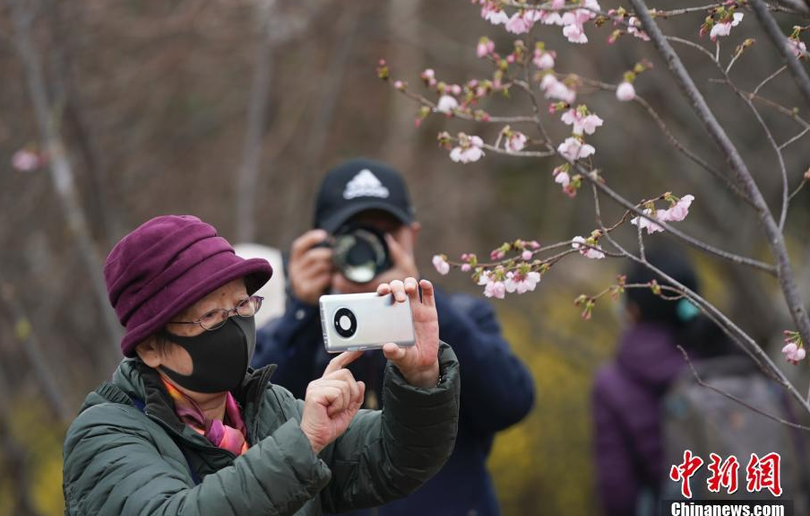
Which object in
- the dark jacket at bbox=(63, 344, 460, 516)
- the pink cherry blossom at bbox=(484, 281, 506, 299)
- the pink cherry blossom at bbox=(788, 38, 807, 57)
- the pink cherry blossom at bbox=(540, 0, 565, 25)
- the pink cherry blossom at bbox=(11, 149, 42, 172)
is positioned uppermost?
the pink cherry blossom at bbox=(11, 149, 42, 172)

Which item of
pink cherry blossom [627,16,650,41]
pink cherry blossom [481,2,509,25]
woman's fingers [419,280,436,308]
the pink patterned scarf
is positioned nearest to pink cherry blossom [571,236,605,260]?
woman's fingers [419,280,436,308]

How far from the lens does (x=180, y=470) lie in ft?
6.33

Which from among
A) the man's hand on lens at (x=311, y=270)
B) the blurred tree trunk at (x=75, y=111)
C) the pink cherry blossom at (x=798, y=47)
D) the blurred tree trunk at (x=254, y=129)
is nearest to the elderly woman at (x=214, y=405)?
the pink cherry blossom at (x=798, y=47)

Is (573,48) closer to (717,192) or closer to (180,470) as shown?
(717,192)

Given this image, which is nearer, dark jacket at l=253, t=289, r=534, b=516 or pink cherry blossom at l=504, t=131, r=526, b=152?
pink cherry blossom at l=504, t=131, r=526, b=152

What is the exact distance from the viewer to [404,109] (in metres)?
9.71

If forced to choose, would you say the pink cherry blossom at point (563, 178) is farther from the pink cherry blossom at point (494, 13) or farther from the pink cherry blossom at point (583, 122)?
the pink cherry blossom at point (494, 13)

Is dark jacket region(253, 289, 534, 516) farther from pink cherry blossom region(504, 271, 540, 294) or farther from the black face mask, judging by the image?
the black face mask

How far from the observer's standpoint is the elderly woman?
1839 mm

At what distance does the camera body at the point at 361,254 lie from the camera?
3064mm

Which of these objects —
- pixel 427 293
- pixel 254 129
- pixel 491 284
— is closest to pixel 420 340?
pixel 427 293

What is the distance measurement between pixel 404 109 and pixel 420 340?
25.6 feet

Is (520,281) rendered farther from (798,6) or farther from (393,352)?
(798,6)

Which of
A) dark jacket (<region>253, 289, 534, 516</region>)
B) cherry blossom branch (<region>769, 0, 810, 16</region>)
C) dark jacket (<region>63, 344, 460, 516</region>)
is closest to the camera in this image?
dark jacket (<region>63, 344, 460, 516</region>)
